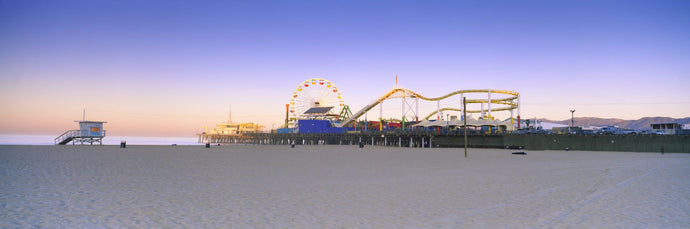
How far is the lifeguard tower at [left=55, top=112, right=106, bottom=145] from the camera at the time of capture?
162 ft

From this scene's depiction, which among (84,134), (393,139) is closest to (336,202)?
(84,134)

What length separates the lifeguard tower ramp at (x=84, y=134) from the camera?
1946 inches

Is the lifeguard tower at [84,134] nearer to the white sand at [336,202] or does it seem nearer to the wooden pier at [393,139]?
the wooden pier at [393,139]

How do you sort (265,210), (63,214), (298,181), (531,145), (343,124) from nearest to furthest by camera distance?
(63,214) → (265,210) → (298,181) → (531,145) → (343,124)

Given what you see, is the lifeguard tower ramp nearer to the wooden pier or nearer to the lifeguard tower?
the lifeguard tower

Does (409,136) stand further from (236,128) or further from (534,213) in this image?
(236,128)

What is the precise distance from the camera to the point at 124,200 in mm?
9461

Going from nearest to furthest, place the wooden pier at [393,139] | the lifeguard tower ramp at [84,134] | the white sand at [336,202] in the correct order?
the white sand at [336,202]
the lifeguard tower ramp at [84,134]
the wooden pier at [393,139]

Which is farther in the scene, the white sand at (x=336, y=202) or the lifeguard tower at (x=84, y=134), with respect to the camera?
the lifeguard tower at (x=84, y=134)

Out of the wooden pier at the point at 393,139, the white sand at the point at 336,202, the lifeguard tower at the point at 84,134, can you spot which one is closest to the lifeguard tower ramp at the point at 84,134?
the lifeguard tower at the point at 84,134

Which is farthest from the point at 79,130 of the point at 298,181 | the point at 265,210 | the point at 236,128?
the point at 236,128

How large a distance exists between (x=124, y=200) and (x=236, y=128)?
140m

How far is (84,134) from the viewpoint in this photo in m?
50.6

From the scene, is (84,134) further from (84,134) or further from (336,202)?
(336,202)
